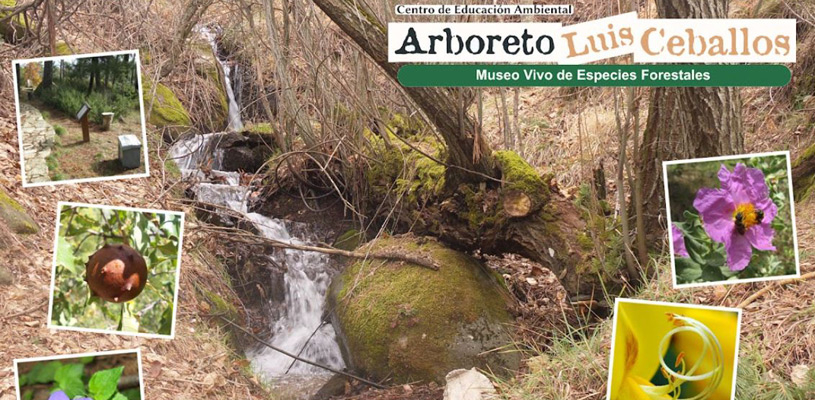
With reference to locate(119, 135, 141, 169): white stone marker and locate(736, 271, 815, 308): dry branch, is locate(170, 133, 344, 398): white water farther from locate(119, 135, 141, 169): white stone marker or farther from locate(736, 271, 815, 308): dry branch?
locate(736, 271, 815, 308): dry branch

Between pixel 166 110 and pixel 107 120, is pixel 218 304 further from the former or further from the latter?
pixel 166 110

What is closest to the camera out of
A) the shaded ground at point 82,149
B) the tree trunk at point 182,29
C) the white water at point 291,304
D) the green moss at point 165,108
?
the shaded ground at point 82,149

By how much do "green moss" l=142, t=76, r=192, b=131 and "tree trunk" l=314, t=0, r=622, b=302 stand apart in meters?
2.96

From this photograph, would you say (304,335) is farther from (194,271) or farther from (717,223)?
(717,223)

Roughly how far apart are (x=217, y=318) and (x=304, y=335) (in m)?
Result: 0.78

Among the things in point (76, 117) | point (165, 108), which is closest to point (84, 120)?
point (76, 117)

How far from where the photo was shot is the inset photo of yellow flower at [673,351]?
212 centimetres

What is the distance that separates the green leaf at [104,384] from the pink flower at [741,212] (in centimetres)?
205

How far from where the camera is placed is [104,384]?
2250 mm

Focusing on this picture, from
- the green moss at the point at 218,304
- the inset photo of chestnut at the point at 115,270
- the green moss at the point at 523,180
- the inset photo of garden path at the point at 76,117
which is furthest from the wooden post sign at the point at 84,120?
the green moss at the point at 523,180

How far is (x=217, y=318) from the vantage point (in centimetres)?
440

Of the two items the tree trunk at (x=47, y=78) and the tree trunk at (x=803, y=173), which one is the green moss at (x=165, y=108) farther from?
the tree trunk at (x=803, y=173)

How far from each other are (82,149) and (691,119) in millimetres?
2840

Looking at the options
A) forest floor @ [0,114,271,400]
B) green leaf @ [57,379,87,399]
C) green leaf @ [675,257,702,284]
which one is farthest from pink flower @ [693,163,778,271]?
forest floor @ [0,114,271,400]
